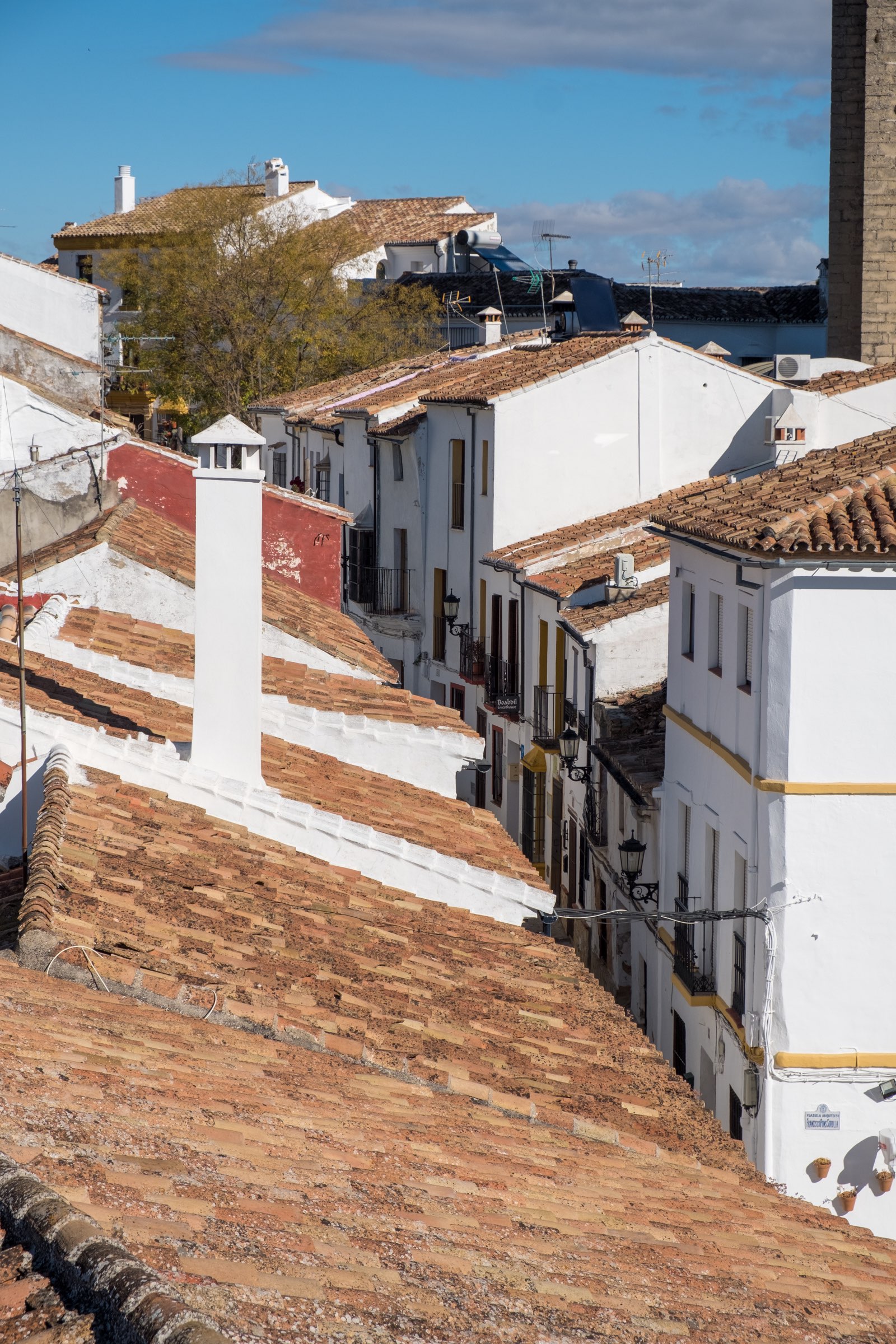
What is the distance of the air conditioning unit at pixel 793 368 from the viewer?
30.1 meters

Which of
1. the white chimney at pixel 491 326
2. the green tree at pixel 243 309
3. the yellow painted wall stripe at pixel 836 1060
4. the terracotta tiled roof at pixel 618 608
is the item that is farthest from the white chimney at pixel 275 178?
the yellow painted wall stripe at pixel 836 1060

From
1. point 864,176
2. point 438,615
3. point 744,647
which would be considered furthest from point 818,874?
point 864,176

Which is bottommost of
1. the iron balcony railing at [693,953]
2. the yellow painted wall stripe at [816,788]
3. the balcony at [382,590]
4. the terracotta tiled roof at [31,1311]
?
the iron balcony railing at [693,953]

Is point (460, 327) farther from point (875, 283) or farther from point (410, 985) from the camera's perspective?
point (410, 985)

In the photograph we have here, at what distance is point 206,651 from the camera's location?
36.7 ft

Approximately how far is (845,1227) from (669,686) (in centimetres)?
1159

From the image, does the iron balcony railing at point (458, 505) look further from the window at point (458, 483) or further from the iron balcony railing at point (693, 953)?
the iron balcony railing at point (693, 953)

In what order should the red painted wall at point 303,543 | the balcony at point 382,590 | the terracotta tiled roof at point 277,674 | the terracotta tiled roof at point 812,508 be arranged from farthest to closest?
1. the balcony at point 382,590
2. the red painted wall at point 303,543
3. the terracotta tiled roof at point 277,674
4. the terracotta tiled roof at point 812,508

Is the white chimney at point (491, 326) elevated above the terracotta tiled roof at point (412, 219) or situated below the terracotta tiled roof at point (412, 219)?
below

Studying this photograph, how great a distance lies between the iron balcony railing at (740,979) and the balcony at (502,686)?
13183 millimetres

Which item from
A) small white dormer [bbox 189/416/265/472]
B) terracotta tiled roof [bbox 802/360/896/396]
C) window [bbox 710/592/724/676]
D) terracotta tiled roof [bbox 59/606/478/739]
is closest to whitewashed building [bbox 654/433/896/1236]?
window [bbox 710/592/724/676]

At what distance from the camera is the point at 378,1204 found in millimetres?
5133

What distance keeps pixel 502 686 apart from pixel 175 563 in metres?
12.1

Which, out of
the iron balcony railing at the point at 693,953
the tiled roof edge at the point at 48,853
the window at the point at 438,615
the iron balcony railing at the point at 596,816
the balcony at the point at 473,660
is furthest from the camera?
the window at the point at 438,615
